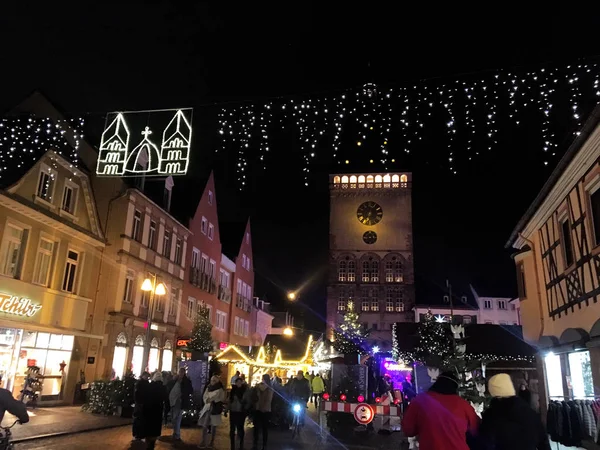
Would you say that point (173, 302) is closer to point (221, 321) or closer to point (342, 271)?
point (221, 321)

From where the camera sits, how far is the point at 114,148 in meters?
12.4

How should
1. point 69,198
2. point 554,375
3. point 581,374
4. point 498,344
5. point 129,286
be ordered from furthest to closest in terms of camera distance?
point 129,286 → point 498,344 → point 69,198 → point 554,375 → point 581,374

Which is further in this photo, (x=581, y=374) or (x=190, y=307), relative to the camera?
(x=190, y=307)

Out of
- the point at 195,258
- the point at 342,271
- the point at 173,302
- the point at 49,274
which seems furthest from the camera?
the point at 342,271

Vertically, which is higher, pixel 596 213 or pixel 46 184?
pixel 46 184

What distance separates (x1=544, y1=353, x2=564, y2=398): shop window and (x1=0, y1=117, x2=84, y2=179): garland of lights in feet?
58.2

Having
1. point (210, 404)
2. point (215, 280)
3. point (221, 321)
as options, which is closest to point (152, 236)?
point (215, 280)

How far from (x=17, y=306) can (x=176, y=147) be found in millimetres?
10070

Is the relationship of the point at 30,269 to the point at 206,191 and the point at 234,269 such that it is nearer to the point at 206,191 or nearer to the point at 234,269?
the point at 206,191

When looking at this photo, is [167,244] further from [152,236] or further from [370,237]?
[370,237]

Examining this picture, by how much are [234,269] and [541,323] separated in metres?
30.2

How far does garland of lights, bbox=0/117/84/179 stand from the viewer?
60.3 feet

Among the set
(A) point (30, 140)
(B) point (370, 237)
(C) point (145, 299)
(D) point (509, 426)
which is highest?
(B) point (370, 237)

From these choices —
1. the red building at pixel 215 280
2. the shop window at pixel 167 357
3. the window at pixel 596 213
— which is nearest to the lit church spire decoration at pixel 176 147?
the window at pixel 596 213
